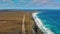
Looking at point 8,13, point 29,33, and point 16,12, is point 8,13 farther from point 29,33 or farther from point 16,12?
point 29,33

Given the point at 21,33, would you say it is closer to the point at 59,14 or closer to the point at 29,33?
the point at 29,33

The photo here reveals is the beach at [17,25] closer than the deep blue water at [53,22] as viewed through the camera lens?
No

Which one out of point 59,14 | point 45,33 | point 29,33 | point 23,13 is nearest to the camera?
point 45,33

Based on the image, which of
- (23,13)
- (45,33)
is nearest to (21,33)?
(45,33)

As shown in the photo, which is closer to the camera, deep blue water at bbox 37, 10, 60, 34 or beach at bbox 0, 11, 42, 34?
deep blue water at bbox 37, 10, 60, 34

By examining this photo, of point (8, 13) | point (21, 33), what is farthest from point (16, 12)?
point (21, 33)

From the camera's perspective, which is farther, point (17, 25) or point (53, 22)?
point (17, 25)

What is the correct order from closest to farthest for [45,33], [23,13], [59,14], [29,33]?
[45,33] < [29,33] < [59,14] < [23,13]

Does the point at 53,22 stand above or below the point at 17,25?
above

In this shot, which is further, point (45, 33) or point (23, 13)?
point (23, 13)
